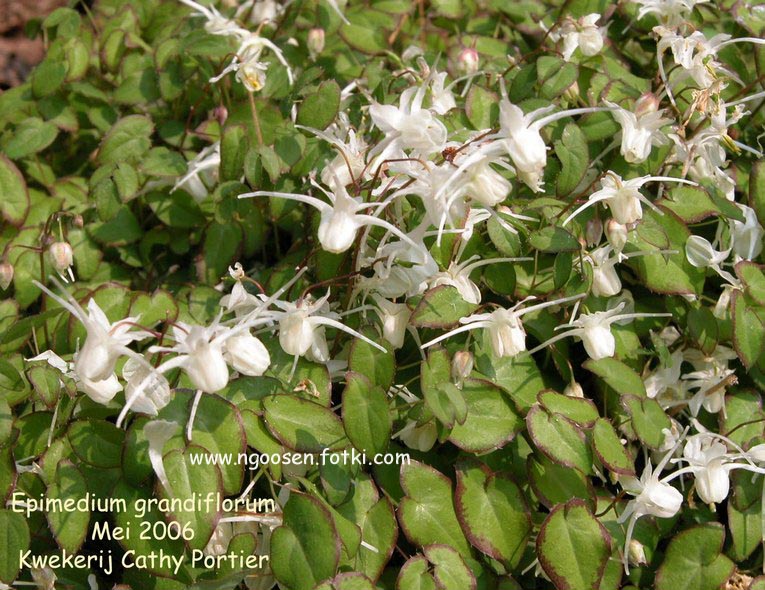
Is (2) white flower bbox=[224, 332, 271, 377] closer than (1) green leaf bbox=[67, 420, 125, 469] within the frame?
Yes

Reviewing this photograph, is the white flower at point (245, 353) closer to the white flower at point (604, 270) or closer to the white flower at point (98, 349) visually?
the white flower at point (98, 349)

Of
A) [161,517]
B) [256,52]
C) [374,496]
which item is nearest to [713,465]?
[374,496]

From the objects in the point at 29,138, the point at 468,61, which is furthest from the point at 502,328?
the point at 29,138

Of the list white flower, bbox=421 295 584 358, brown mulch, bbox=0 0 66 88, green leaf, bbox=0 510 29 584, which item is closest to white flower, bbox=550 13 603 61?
white flower, bbox=421 295 584 358

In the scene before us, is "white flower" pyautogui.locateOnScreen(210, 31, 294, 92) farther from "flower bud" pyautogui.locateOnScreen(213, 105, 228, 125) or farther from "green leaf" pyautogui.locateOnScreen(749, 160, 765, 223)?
"green leaf" pyautogui.locateOnScreen(749, 160, 765, 223)

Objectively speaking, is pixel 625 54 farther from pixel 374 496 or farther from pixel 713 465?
pixel 374 496

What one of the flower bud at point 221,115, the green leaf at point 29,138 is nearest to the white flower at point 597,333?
the flower bud at point 221,115
